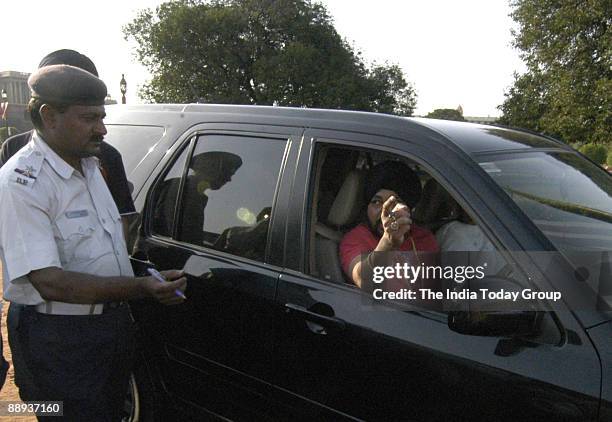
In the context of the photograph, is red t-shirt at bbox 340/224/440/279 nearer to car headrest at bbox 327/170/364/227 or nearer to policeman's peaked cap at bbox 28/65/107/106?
car headrest at bbox 327/170/364/227

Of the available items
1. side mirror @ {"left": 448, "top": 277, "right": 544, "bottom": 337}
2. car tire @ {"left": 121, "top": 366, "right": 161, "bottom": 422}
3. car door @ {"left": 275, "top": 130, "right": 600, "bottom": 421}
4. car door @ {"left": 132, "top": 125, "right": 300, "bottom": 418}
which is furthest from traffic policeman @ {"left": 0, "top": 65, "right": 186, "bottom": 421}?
side mirror @ {"left": 448, "top": 277, "right": 544, "bottom": 337}

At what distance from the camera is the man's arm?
1819 millimetres

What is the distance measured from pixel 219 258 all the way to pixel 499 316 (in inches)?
53.7

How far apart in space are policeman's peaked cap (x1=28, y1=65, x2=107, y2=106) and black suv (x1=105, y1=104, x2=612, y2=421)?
2.77ft

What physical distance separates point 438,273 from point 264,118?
1.11 m

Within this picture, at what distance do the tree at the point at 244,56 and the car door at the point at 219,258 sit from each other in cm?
3446

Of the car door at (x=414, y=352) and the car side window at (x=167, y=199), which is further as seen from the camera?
the car side window at (x=167, y=199)

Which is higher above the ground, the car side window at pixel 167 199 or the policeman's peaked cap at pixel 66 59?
the policeman's peaked cap at pixel 66 59

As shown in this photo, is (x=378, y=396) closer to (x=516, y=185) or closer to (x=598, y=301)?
A: (x=598, y=301)

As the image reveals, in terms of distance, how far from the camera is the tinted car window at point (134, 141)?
3.07m

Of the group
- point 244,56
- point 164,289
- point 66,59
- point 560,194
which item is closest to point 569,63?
point 560,194

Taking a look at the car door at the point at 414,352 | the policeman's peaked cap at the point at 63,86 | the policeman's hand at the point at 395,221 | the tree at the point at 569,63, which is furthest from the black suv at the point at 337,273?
the tree at the point at 569,63

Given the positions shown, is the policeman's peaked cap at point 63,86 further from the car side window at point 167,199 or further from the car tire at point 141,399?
the car tire at point 141,399

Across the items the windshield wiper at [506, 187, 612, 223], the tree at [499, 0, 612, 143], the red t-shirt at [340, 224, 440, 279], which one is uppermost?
the tree at [499, 0, 612, 143]
